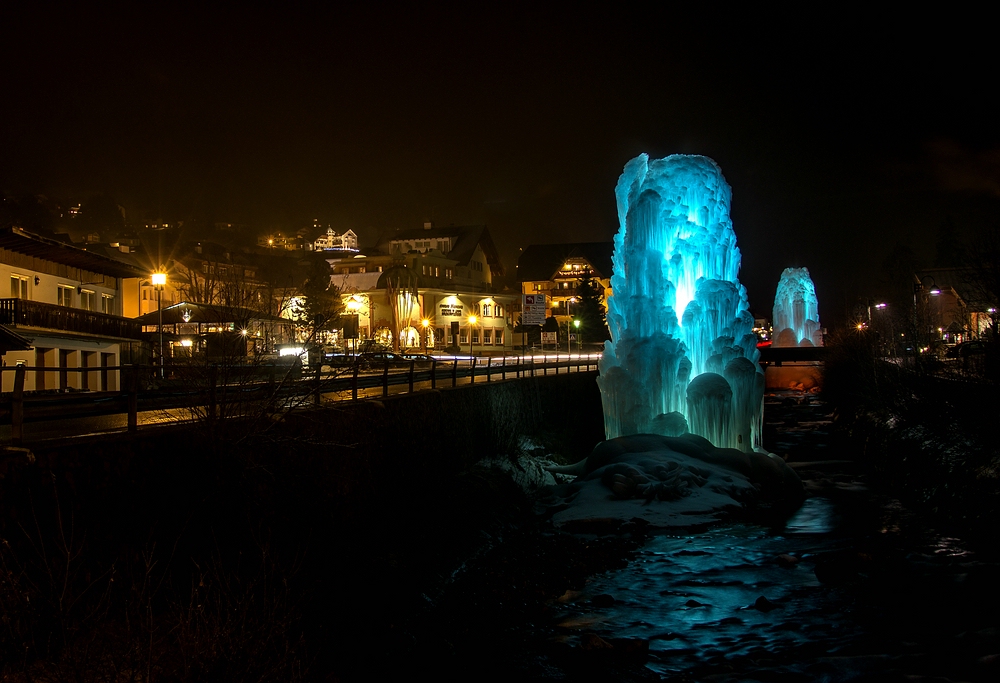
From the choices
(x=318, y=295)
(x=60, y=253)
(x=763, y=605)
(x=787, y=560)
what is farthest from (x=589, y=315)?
(x=763, y=605)

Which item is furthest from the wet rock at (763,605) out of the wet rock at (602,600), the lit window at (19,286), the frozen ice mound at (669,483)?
the lit window at (19,286)

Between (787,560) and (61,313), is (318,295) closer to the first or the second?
(61,313)

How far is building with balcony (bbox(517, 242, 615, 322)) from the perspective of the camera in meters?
95.9

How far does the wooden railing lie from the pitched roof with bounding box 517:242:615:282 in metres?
65.3

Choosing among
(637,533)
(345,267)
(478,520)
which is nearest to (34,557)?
(478,520)

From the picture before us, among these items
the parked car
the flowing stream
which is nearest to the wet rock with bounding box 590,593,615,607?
the flowing stream

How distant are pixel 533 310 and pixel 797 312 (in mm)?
47873

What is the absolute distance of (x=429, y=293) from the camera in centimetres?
7181

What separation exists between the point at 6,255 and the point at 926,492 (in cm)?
3504

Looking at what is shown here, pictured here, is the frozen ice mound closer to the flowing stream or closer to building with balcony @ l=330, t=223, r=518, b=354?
the flowing stream

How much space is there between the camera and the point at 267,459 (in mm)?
13805

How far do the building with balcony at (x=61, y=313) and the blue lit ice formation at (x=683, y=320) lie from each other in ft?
61.4

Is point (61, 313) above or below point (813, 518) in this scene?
above

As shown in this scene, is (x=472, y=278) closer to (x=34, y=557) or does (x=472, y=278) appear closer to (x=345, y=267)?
(x=345, y=267)
